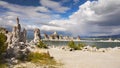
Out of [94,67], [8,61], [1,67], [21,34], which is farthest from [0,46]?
[21,34]

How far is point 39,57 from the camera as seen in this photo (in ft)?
93.2

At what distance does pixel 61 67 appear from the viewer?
23203mm

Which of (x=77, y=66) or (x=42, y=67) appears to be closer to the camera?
(x=42, y=67)

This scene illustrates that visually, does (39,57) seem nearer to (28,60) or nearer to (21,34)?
(28,60)

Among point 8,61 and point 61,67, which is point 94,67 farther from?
point 8,61

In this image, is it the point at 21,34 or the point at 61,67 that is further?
the point at 21,34

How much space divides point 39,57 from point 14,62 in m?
5.54

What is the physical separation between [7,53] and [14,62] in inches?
135

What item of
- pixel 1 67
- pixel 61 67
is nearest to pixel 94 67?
pixel 61 67

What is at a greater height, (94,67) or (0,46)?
(0,46)

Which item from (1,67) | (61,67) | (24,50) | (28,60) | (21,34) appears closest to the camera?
(1,67)

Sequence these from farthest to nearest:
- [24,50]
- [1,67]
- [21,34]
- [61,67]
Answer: [21,34], [24,50], [61,67], [1,67]

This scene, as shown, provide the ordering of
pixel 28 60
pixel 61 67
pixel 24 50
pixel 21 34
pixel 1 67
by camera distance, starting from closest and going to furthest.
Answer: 1. pixel 1 67
2. pixel 61 67
3. pixel 28 60
4. pixel 24 50
5. pixel 21 34

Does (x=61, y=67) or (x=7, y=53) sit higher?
(x=7, y=53)
